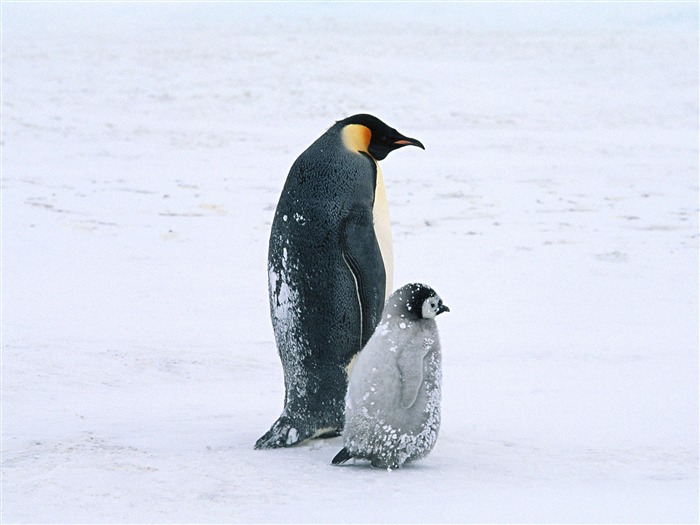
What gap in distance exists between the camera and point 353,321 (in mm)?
3770

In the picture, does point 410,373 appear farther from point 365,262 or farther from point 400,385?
point 365,262

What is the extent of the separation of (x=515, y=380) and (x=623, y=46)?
76.4 feet

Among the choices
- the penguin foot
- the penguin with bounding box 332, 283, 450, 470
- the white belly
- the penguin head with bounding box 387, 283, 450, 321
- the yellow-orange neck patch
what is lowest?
the penguin foot

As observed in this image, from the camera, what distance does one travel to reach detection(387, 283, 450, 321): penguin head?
3.35m

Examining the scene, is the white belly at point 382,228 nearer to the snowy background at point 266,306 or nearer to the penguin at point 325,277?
the penguin at point 325,277

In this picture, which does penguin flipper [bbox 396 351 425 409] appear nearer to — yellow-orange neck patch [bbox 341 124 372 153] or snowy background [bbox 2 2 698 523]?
snowy background [bbox 2 2 698 523]

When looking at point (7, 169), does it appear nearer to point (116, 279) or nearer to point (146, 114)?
point (116, 279)

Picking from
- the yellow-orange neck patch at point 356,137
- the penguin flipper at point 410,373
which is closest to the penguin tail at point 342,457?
the penguin flipper at point 410,373

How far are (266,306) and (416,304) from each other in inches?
125

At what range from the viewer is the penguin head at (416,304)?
3.35 m

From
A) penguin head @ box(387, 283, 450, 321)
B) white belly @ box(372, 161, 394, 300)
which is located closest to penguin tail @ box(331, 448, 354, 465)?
penguin head @ box(387, 283, 450, 321)

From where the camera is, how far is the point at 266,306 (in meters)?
6.45

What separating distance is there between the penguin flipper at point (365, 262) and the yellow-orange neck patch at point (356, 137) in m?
0.28

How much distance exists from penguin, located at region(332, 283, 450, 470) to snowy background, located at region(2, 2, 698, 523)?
98 millimetres
